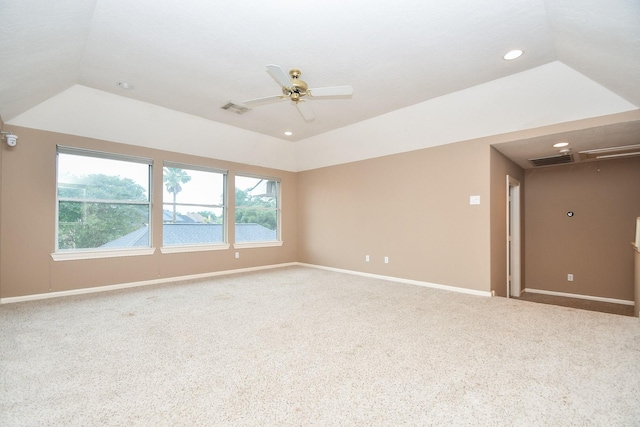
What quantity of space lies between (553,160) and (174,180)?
6.57 metres

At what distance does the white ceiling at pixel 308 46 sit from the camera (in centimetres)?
228

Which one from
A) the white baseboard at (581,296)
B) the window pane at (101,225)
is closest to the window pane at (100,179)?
the window pane at (101,225)

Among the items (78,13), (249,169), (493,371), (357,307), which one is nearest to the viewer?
(493,371)

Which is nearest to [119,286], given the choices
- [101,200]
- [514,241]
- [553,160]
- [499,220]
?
[101,200]

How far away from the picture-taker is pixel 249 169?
20.2 feet

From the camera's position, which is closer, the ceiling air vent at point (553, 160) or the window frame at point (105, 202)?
the window frame at point (105, 202)

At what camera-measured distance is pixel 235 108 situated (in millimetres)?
4418

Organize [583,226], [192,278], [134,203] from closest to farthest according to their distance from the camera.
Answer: [134,203], [583,226], [192,278]

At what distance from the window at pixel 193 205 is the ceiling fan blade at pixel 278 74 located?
10.9 feet

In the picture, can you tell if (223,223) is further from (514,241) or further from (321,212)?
(514,241)

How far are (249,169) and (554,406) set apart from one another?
572 cm

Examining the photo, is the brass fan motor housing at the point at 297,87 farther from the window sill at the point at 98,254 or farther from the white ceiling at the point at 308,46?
the window sill at the point at 98,254

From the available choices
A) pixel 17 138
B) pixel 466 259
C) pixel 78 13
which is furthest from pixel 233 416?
pixel 17 138

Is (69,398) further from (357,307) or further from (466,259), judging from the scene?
(466,259)
